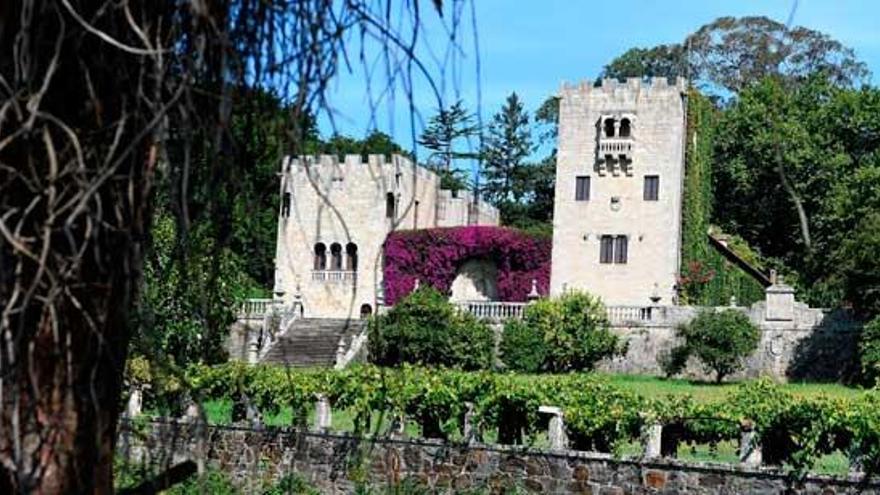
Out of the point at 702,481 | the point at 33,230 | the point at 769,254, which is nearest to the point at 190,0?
the point at 33,230

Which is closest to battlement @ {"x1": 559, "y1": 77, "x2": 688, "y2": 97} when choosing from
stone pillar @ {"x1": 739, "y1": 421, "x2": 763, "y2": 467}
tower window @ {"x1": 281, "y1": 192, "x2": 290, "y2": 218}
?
stone pillar @ {"x1": 739, "y1": 421, "x2": 763, "y2": 467}

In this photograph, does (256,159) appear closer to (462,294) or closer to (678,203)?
(678,203)

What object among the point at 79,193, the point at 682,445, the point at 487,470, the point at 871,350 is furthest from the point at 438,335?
the point at 79,193

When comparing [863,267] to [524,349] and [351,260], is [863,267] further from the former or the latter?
[351,260]

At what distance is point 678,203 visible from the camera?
1735 inches

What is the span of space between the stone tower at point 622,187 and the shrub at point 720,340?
460 centimetres

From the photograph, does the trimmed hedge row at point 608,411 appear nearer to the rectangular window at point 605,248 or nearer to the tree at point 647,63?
the rectangular window at point 605,248

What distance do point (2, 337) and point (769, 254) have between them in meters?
53.1

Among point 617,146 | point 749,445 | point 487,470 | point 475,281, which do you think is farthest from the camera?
point 475,281

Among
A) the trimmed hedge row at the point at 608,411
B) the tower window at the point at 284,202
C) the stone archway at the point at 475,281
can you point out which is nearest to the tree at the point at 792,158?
the stone archway at the point at 475,281

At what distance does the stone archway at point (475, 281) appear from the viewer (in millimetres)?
47656

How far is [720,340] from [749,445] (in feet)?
70.4

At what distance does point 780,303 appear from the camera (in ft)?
129

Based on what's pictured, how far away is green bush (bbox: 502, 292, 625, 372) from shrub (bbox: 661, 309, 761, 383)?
7.53 ft
